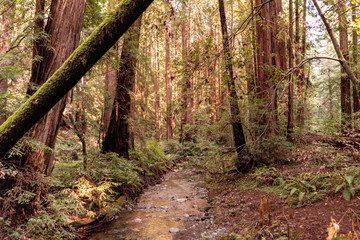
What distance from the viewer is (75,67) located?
2.05 metres

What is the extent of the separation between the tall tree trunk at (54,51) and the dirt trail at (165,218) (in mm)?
2145

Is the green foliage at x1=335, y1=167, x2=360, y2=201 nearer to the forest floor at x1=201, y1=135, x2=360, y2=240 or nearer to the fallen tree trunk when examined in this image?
the forest floor at x1=201, y1=135, x2=360, y2=240

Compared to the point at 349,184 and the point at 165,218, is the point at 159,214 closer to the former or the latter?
the point at 165,218

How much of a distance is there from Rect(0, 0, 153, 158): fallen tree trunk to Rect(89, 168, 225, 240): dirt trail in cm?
355

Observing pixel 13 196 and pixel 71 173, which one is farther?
pixel 71 173

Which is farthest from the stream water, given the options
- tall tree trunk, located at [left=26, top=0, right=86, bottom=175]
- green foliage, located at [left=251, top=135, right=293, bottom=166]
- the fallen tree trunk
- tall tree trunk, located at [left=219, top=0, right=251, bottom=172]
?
the fallen tree trunk

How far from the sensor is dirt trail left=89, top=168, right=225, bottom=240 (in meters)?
4.90

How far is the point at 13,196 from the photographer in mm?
3764

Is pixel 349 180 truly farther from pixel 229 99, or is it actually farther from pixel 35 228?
pixel 35 228

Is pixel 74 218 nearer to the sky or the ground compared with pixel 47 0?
nearer to the ground

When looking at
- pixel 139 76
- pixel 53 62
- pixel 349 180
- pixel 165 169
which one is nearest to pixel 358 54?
pixel 349 180

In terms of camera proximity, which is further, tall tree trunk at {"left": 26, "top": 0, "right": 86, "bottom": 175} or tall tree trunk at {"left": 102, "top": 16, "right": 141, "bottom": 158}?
tall tree trunk at {"left": 102, "top": 16, "right": 141, "bottom": 158}

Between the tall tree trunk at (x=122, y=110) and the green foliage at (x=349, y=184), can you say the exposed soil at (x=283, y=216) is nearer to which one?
the green foliage at (x=349, y=184)

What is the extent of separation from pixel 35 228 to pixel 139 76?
7.03m
